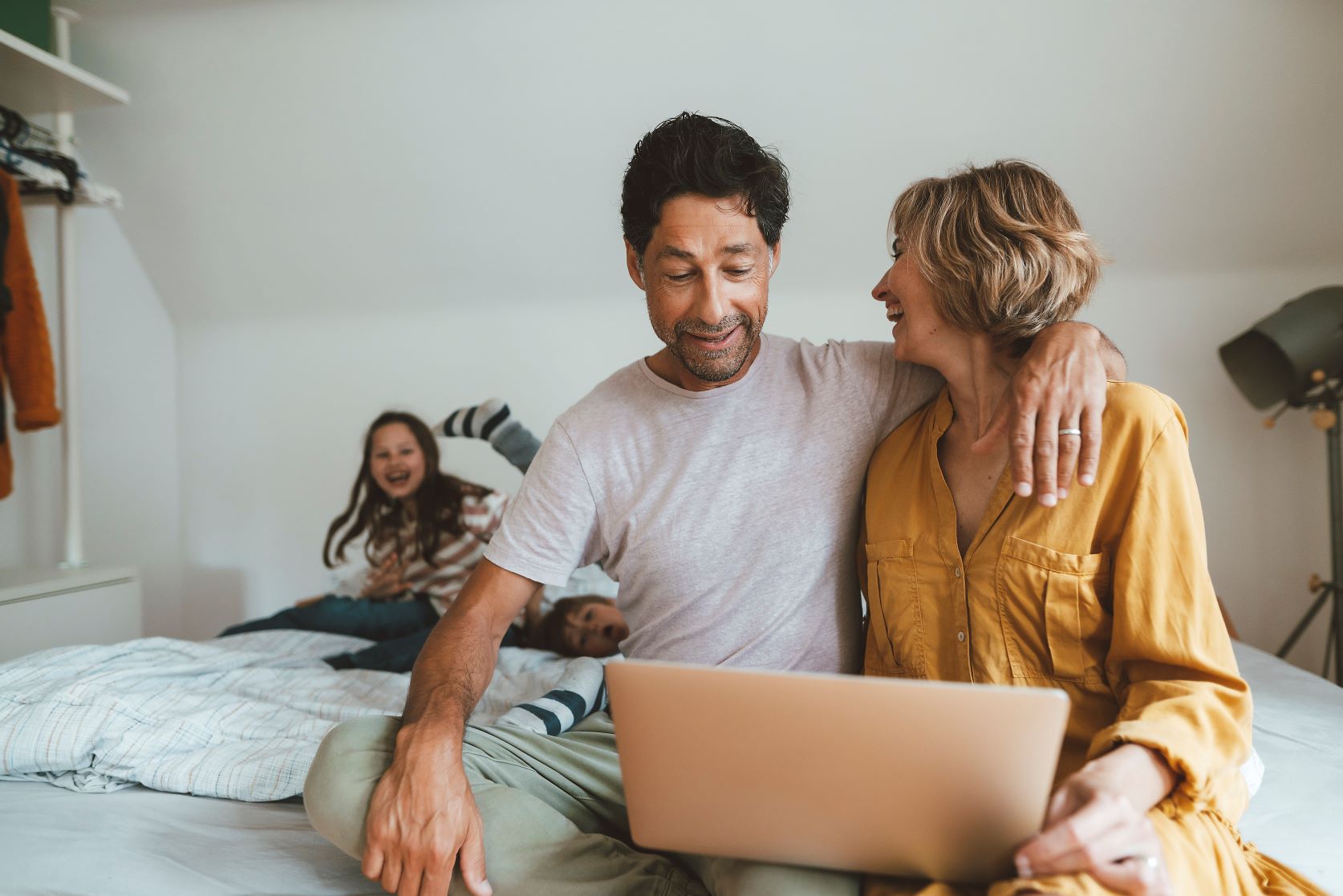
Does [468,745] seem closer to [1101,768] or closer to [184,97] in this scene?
[1101,768]

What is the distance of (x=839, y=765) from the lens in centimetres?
74

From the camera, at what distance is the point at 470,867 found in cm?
96

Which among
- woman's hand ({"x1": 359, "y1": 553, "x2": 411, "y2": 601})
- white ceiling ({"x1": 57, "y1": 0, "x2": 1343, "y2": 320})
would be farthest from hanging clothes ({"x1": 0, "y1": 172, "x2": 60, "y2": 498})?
woman's hand ({"x1": 359, "y1": 553, "x2": 411, "y2": 601})

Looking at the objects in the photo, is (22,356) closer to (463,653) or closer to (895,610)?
(463,653)

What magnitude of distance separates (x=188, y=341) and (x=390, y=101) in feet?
4.34

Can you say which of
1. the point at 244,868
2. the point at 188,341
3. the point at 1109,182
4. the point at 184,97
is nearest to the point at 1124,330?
the point at 1109,182

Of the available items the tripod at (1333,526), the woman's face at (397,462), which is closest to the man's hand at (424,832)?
the woman's face at (397,462)

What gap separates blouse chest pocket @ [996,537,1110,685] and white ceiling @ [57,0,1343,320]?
1743mm

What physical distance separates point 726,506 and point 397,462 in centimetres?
169

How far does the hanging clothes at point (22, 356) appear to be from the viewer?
2.65 m

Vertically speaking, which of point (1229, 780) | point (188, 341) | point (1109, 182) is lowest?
point (1229, 780)

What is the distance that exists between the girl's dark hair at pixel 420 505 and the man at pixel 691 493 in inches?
53.6

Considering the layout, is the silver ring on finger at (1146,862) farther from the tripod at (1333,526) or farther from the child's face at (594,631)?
the tripod at (1333,526)

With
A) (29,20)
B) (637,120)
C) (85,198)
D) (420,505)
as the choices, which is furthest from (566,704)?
(29,20)
